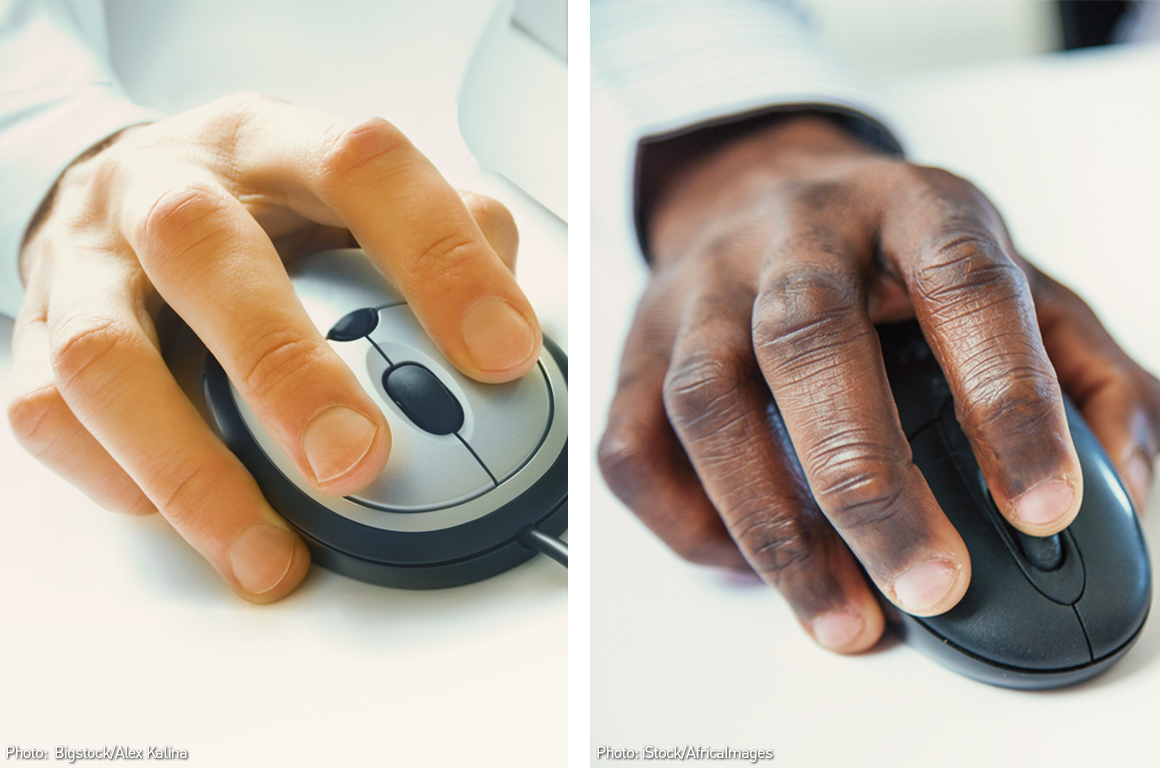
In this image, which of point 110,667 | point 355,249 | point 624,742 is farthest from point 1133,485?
point 110,667

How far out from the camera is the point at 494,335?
404 millimetres

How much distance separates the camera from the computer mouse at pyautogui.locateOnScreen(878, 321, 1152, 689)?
369 millimetres

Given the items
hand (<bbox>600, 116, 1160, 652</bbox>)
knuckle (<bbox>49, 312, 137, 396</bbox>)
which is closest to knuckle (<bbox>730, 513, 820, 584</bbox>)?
hand (<bbox>600, 116, 1160, 652</bbox>)

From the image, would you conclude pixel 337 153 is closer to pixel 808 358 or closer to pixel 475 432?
pixel 475 432

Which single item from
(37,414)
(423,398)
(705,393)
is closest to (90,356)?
(37,414)

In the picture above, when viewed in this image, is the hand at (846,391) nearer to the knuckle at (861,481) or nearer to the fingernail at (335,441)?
the knuckle at (861,481)

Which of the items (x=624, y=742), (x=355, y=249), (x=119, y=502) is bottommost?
(x=624, y=742)

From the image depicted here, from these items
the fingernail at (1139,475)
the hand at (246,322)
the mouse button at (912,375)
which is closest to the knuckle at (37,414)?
the hand at (246,322)

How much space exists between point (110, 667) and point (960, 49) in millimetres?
594

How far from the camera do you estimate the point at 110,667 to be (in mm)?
406

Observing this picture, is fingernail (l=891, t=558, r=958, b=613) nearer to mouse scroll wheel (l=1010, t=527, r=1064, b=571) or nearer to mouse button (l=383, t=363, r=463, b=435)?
mouse scroll wheel (l=1010, t=527, r=1064, b=571)

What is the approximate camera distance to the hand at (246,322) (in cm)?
37

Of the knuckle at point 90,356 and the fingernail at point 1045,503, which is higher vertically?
the knuckle at point 90,356

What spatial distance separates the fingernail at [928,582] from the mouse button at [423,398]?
0.78ft
